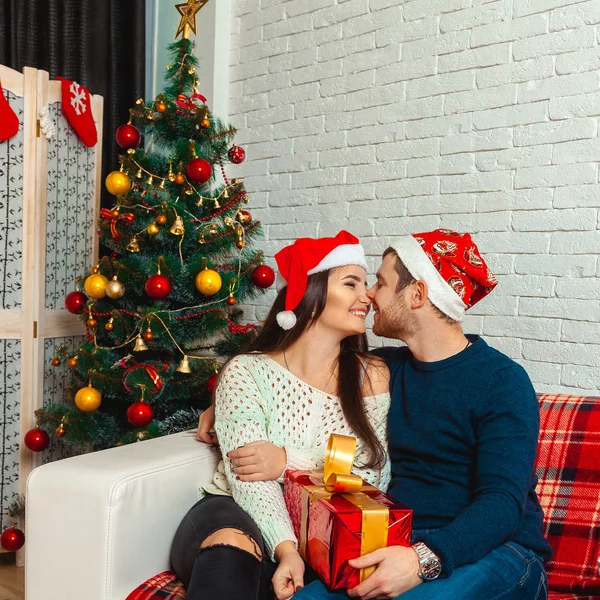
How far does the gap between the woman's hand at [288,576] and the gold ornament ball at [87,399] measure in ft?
3.48

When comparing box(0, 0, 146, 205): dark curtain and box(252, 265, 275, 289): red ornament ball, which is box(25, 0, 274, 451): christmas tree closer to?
box(252, 265, 275, 289): red ornament ball

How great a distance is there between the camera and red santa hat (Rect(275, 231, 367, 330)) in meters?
1.80

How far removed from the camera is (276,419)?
1741mm

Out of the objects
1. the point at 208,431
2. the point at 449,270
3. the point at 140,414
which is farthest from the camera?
the point at 140,414

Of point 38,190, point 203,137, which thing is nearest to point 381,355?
point 203,137

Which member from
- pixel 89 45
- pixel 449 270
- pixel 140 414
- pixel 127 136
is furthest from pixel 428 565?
pixel 89 45

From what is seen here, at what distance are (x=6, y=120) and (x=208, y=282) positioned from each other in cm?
100

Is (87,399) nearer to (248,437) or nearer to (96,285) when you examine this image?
(96,285)

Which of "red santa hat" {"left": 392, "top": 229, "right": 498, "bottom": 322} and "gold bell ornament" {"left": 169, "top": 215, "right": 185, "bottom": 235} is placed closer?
"red santa hat" {"left": 392, "top": 229, "right": 498, "bottom": 322}

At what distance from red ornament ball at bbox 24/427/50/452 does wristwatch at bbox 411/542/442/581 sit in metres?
1.66

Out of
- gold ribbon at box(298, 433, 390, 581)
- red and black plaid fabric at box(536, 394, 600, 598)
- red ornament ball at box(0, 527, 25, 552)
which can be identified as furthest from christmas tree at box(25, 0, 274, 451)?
red and black plaid fabric at box(536, 394, 600, 598)

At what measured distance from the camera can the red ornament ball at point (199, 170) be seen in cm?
232

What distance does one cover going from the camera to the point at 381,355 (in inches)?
75.5

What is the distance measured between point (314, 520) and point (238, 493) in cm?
27
